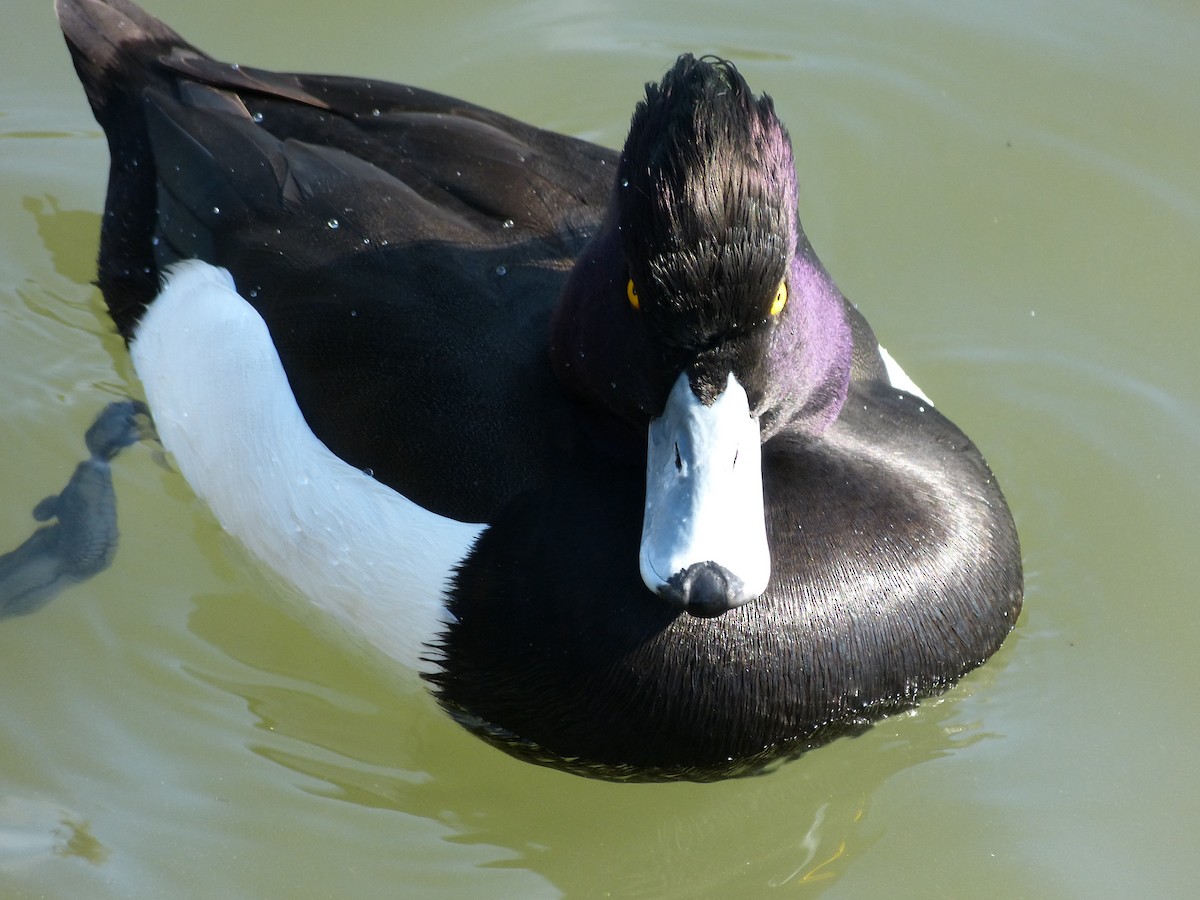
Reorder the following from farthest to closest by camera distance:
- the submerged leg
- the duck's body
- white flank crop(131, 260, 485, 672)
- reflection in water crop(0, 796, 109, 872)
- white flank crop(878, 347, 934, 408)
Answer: the submerged leg, white flank crop(878, 347, 934, 408), reflection in water crop(0, 796, 109, 872), white flank crop(131, 260, 485, 672), the duck's body

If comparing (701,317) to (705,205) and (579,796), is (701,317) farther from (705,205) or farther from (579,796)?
(579,796)

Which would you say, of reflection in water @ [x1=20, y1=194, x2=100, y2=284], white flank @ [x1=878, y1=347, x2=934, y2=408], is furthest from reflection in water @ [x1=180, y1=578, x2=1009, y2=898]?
reflection in water @ [x1=20, y1=194, x2=100, y2=284]

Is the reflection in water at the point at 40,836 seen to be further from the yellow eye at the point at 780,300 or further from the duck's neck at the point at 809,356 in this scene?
the yellow eye at the point at 780,300

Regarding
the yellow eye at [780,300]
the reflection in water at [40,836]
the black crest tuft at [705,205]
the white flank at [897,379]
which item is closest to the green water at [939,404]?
the reflection in water at [40,836]

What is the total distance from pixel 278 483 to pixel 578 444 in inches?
32.7

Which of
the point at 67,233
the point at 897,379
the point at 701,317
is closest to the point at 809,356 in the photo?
the point at 701,317

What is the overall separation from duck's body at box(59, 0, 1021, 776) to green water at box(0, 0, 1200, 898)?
1.12 feet

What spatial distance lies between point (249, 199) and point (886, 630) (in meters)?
1.88

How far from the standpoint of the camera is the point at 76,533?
411cm

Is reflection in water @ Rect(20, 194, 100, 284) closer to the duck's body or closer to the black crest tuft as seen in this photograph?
the duck's body

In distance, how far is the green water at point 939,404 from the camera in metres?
3.50

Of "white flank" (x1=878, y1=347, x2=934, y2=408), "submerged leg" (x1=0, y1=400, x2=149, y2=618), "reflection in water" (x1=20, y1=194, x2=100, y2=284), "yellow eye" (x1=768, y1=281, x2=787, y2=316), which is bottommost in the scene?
"submerged leg" (x1=0, y1=400, x2=149, y2=618)

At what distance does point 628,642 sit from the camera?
10.2 feet

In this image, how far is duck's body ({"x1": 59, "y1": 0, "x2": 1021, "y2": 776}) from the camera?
2.81 m
